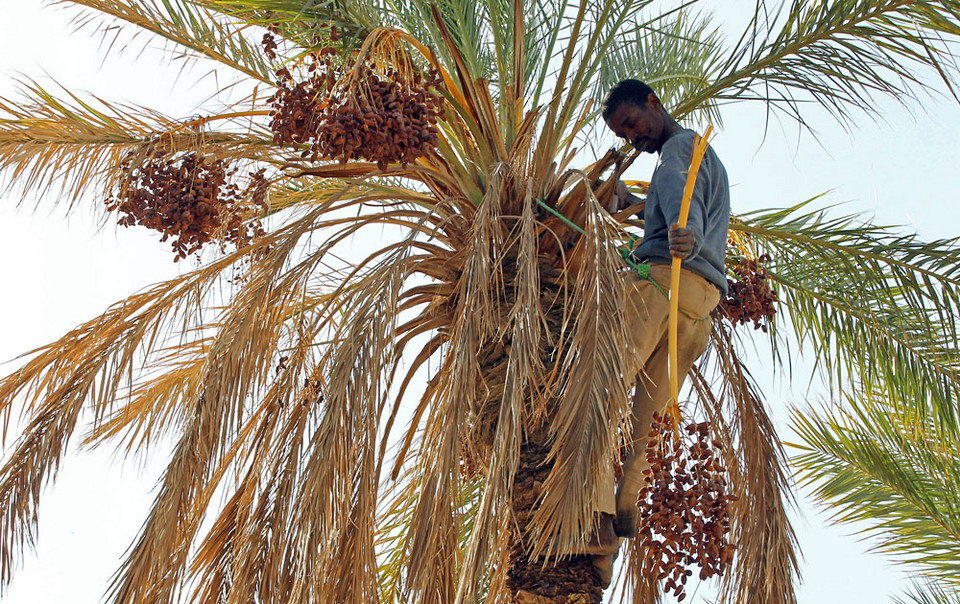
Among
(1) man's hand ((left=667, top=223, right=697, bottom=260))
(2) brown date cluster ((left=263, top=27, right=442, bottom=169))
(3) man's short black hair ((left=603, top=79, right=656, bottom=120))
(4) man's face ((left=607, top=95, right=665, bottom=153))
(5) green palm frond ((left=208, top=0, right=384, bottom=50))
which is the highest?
(5) green palm frond ((left=208, top=0, right=384, bottom=50))

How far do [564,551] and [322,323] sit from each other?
1.81 metres

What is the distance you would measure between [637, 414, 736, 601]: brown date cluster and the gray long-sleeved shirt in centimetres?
75

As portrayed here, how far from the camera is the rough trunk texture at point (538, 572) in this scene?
183 inches

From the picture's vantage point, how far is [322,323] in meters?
5.56

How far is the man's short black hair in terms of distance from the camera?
5.11 meters

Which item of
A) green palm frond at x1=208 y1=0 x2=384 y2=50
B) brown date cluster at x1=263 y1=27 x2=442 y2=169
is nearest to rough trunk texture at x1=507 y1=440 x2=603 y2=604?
brown date cluster at x1=263 y1=27 x2=442 y2=169

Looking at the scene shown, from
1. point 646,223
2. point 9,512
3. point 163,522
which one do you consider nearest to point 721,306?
Answer: point 646,223

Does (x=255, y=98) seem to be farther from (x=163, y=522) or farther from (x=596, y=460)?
(x=596, y=460)

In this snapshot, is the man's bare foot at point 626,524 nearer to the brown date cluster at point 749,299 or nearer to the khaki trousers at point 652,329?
the khaki trousers at point 652,329

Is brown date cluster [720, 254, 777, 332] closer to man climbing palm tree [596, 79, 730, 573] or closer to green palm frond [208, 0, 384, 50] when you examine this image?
man climbing palm tree [596, 79, 730, 573]

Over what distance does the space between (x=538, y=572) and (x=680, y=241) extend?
4.42ft

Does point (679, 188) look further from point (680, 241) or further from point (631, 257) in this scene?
point (631, 257)

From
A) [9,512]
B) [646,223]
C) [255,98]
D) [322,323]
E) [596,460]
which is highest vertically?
[255,98]

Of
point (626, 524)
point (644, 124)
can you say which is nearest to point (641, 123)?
point (644, 124)
